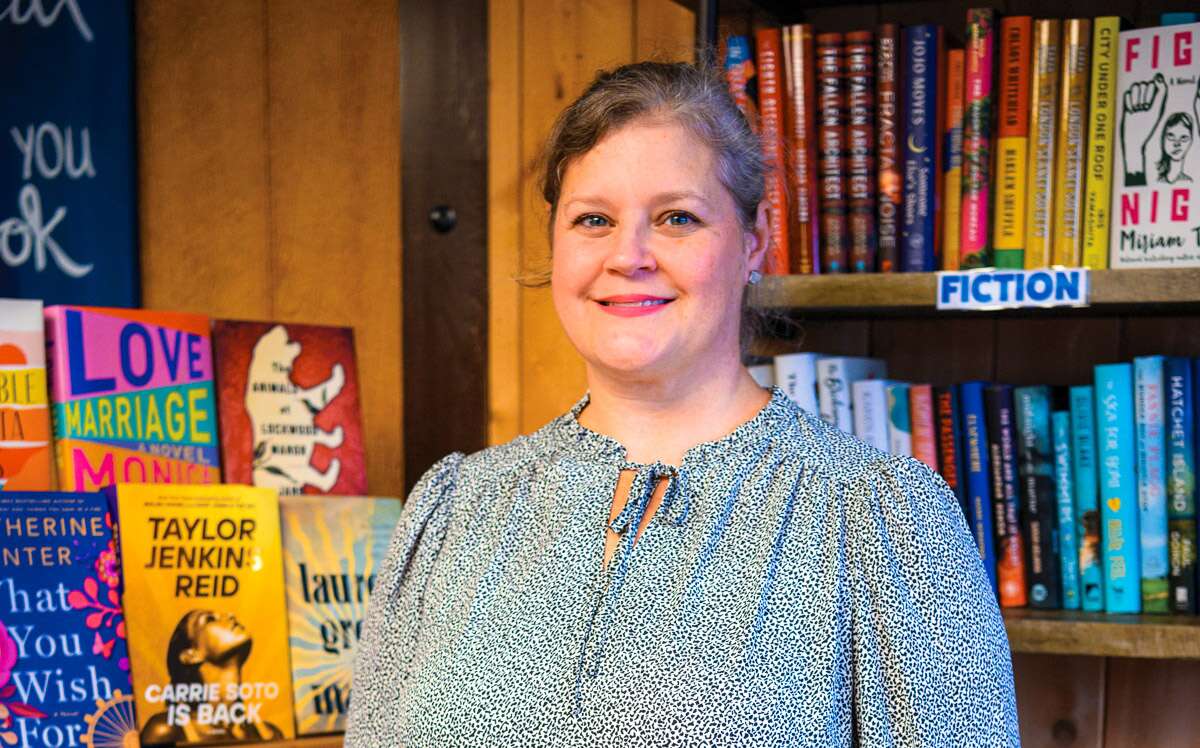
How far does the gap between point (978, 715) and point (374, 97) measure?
137 centimetres

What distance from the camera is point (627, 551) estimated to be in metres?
1.23

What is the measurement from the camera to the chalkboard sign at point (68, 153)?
198 centimetres

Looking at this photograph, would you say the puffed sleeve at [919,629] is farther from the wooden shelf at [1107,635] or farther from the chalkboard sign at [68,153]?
the chalkboard sign at [68,153]

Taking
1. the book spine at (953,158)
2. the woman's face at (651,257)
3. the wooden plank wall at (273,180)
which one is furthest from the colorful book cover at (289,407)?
the book spine at (953,158)

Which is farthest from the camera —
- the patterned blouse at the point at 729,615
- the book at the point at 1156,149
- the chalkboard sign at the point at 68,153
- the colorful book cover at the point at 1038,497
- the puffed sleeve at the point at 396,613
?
the chalkboard sign at the point at 68,153

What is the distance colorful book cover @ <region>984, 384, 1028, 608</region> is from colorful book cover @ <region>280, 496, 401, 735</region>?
2.50 ft

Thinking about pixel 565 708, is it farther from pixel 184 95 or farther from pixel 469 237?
pixel 184 95

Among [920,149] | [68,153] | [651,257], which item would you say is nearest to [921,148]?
[920,149]

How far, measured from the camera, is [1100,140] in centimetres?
151

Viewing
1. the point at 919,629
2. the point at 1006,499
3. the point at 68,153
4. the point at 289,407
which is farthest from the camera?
the point at 68,153

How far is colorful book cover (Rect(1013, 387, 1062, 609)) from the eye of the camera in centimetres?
158

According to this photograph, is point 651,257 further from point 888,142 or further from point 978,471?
point 978,471

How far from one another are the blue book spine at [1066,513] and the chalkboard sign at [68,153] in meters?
1.38

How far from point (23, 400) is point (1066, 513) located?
1.22 m
